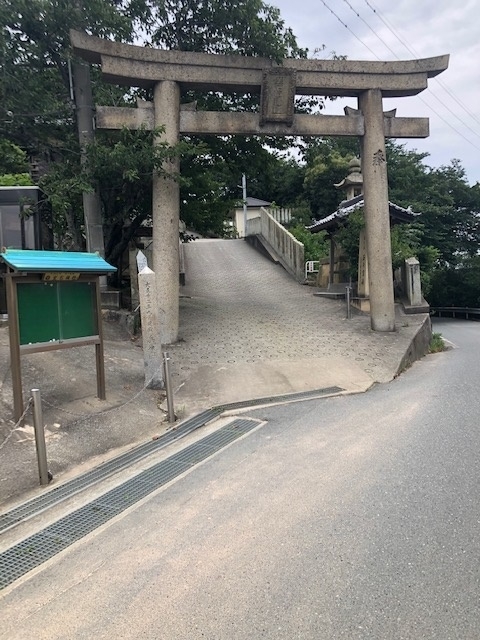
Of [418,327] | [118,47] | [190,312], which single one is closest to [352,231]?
[418,327]

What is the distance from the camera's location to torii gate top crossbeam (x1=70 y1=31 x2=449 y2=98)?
1034cm

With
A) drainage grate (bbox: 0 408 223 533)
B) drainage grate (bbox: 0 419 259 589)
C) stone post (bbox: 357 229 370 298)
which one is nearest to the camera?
drainage grate (bbox: 0 419 259 589)

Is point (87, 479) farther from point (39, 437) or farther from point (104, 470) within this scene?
point (39, 437)

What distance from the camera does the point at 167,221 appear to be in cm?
1100

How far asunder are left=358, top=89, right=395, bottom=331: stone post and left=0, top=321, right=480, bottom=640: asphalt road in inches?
278

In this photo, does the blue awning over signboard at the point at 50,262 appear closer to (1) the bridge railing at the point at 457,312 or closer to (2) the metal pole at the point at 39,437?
(2) the metal pole at the point at 39,437

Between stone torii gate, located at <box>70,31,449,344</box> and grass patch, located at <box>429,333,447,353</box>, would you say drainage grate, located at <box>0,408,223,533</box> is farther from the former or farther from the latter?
grass patch, located at <box>429,333,447,353</box>

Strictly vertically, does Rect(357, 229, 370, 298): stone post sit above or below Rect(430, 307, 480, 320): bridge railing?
above

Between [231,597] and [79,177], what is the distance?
9542 millimetres

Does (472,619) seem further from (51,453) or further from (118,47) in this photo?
(118,47)

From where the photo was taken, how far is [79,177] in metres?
10.6

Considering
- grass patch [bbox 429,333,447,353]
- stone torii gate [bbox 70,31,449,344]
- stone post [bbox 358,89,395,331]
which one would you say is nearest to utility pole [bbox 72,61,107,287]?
stone torii gate [bbox 70,31,449,344]

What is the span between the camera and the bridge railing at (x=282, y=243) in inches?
827

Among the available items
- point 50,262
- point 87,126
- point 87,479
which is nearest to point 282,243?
point 87,126
